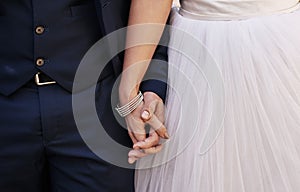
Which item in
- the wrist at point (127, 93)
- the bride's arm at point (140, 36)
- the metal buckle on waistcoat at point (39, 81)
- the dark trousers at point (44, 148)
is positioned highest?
the bride's arm at point (140, 36)

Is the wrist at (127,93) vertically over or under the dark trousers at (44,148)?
over

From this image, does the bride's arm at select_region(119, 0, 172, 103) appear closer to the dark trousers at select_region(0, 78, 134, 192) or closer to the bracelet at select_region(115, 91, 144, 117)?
the bracelet at select_region(115, 91, 144, 117)

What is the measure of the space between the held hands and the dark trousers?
9cm

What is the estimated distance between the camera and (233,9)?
91 cm

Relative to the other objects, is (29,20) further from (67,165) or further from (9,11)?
(67,165)

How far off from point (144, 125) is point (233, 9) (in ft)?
1.03

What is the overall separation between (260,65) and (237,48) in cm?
6

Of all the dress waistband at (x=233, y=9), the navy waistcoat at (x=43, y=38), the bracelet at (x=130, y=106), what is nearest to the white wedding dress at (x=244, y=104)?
the dress waistband at (x=233, y=9)

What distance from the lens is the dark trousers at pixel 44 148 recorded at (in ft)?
2.91

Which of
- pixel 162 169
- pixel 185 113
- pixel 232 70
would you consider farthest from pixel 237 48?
pixel 162 169

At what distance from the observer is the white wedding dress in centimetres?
89

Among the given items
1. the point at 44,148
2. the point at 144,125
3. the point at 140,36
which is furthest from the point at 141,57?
the point at 44,148

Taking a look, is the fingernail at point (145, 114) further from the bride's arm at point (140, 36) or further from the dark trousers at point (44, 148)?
Answer: the dark trousers at point (44, 148)

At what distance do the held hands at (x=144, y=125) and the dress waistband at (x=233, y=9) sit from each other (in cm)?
22
